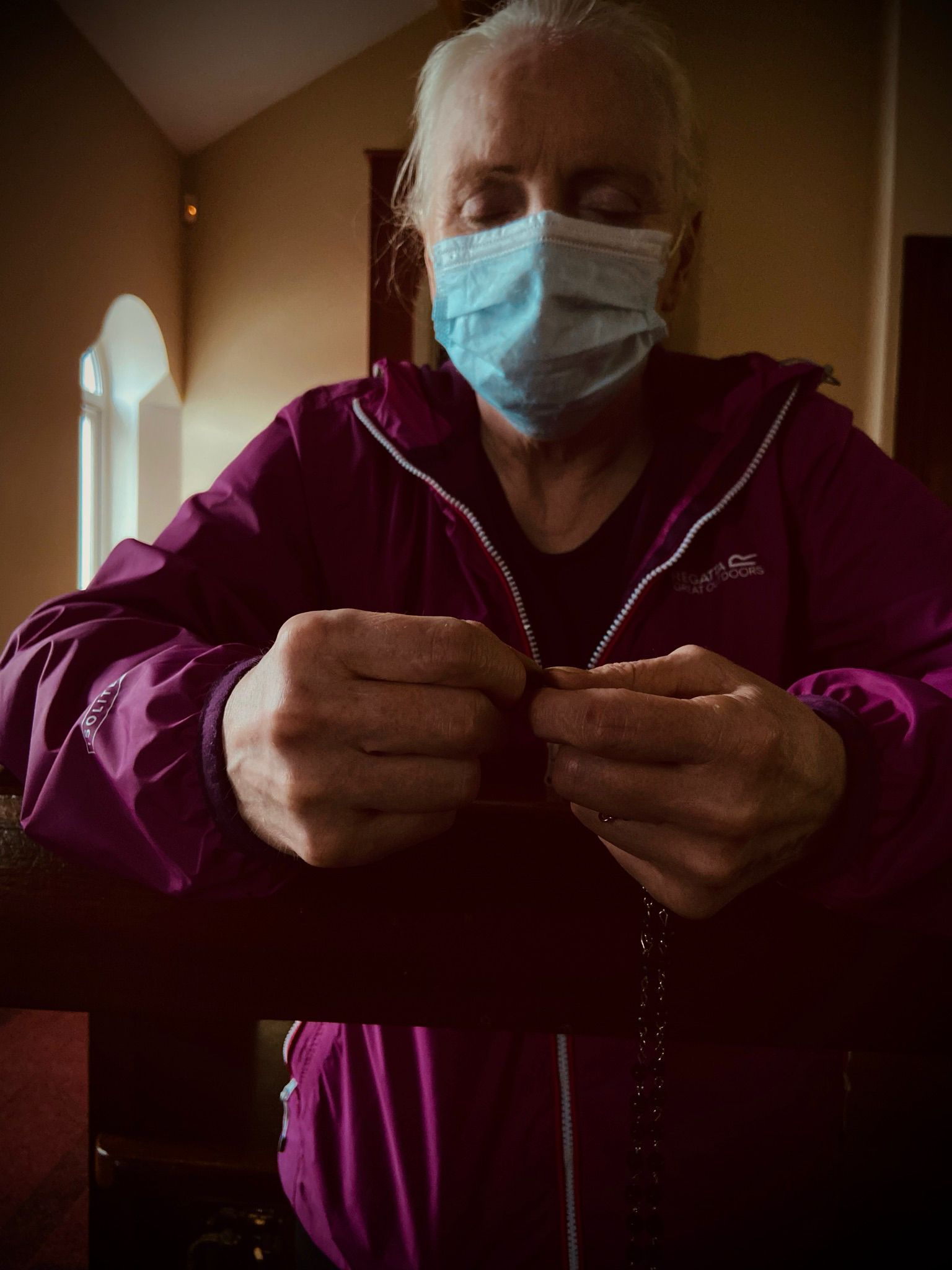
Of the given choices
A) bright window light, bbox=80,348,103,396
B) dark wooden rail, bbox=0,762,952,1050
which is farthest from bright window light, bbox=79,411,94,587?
dark wooden rail, bbox=0,762,952,1050

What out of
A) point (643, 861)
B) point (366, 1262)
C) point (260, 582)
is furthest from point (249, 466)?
point (366, 1262)

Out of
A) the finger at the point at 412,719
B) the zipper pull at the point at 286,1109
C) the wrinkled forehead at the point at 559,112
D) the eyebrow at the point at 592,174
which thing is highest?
the wrinkled forehead at the point at 559,112

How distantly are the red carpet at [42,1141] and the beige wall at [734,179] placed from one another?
Result: 3.04 m

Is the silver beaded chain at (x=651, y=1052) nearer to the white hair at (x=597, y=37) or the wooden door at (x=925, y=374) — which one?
the white hair at (x=597, y=37)

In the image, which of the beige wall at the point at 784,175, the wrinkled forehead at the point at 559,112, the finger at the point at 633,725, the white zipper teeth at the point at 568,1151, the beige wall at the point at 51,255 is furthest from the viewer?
the beige wall at the point at 784,175

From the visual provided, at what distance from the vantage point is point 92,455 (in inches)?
161

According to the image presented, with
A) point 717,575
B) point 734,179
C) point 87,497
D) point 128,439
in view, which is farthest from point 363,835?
point 128,439

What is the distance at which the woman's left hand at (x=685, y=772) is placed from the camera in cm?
35

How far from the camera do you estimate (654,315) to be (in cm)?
83

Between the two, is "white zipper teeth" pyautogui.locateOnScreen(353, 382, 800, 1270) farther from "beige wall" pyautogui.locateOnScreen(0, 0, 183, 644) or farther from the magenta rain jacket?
"beige wall" pyautogui.locateOnScreen(0, 0, 183, 644)

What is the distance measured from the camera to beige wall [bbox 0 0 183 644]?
108 inches

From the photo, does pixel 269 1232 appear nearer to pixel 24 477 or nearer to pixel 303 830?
pixel 303 830

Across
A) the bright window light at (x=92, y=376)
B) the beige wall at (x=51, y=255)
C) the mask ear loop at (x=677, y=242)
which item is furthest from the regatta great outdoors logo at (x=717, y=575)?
the bright window light at (x=92, y=376)

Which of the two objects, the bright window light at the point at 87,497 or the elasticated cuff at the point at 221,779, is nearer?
the elasticated cuff at the point at 221,779
